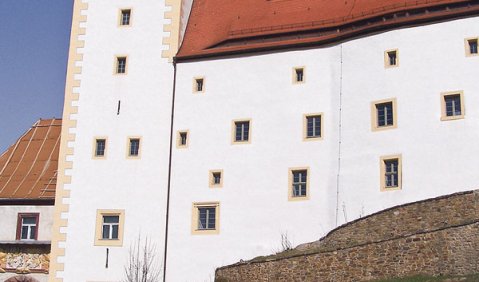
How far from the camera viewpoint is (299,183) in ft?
91.5

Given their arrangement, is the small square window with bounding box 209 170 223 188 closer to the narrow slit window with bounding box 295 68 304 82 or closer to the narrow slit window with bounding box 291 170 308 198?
the narrow slit window with bounding box 291 170 308 198

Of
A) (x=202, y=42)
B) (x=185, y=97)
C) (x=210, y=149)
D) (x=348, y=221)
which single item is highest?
(x=202, y=42)

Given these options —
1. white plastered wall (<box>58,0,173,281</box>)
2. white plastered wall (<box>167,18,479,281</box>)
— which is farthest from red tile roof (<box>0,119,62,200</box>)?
white plastered wall (<box>167,18,479,281</box>)

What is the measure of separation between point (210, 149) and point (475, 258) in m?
11.7

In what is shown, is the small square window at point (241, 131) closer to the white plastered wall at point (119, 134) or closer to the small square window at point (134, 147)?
the white plastered wall at point (119, 134)

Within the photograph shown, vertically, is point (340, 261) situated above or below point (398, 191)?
below

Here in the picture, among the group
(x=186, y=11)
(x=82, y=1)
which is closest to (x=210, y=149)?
(x=186, y=11)

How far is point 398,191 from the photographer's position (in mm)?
25844

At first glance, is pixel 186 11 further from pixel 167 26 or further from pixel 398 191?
pixel 398 191

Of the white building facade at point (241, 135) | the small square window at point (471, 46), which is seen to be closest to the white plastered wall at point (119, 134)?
the white building facade at point (241, 135)

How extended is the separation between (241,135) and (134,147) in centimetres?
427

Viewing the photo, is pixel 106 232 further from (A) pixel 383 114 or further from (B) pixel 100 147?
(A) pixel 383 114

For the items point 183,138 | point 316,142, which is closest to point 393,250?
point 316,142

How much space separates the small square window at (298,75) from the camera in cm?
2903
